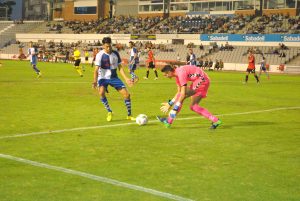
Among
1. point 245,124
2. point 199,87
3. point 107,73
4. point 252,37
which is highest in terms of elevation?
point 252,37

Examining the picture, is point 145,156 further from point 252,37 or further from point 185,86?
point 252,37

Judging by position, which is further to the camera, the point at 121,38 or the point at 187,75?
the point at 121,38

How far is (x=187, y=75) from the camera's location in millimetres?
9945

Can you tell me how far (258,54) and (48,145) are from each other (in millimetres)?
48092

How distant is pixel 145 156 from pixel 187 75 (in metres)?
2.84

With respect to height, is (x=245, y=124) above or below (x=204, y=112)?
below

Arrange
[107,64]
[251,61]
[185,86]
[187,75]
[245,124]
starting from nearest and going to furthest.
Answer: [185,86], [187,75], [245,124], [107,64], [251,61]

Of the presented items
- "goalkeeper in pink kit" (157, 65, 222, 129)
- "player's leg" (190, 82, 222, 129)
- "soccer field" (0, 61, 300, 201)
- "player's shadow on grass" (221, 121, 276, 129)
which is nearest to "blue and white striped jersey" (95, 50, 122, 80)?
"soccer field" (0, 61, 300, 201)

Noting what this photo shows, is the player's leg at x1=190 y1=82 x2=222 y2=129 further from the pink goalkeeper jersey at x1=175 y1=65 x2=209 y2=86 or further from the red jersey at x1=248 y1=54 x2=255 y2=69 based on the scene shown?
the red jersey at x1=248 y1=54 x2=255 y2=69

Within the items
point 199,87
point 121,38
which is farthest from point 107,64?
point 121,38

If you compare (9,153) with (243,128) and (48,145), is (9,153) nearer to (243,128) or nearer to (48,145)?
(48,145)

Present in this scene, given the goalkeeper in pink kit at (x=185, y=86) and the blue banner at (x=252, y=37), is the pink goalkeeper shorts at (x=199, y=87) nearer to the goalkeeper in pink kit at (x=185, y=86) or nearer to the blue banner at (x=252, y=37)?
the goalkeeper in pink kit at (x=185, y=86)

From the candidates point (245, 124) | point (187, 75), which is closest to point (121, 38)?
point (245, 124)

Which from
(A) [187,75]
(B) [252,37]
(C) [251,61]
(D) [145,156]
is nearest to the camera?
(D) [145,156]
